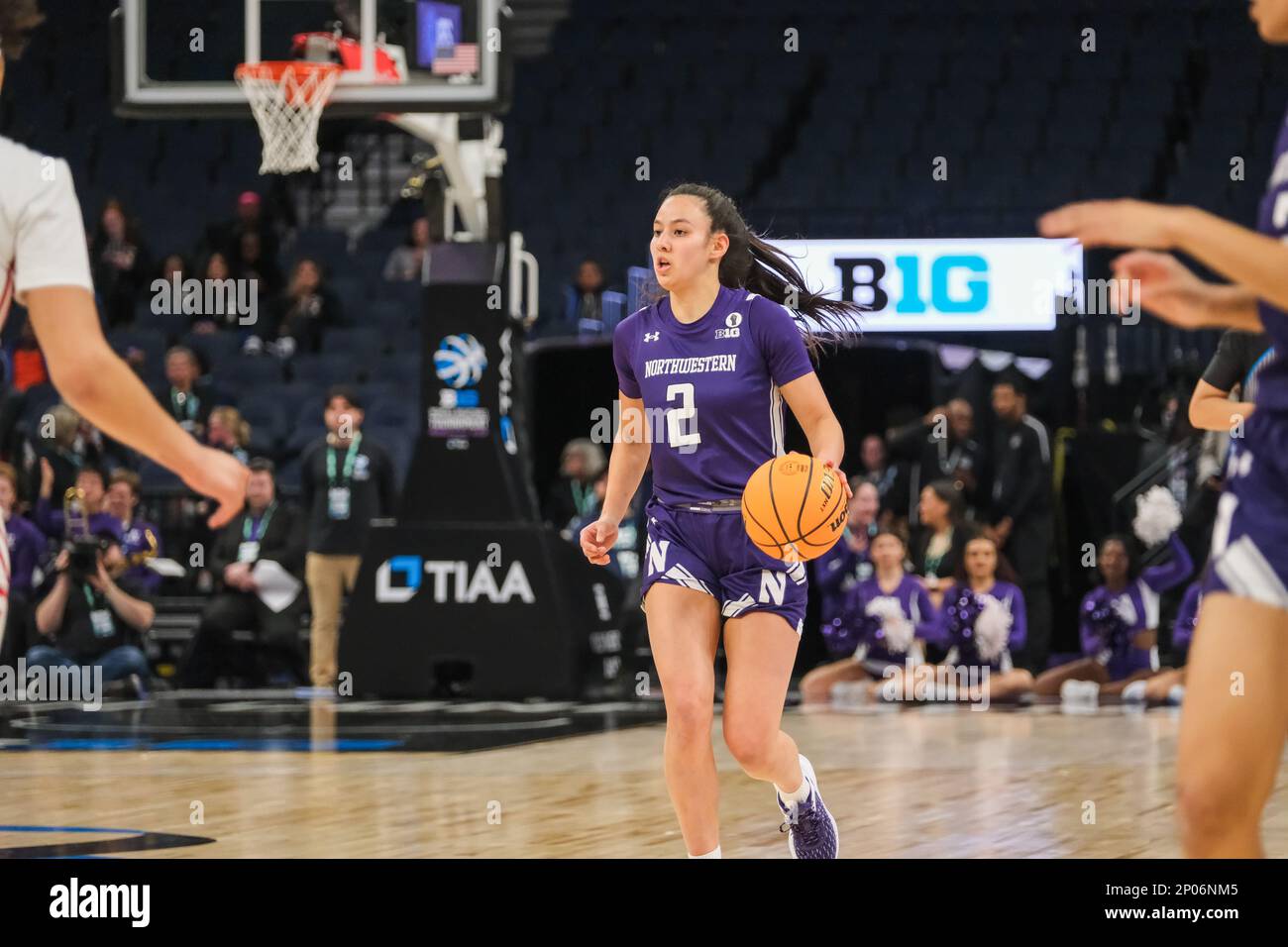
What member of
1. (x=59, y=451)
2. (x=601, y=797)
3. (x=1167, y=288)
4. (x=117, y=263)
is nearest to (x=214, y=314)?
(x=117, y=263)

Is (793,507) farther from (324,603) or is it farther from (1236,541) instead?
(324,603)

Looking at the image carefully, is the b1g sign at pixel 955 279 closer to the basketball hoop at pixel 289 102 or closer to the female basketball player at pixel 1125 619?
the female basketball player at pixel 1125 619

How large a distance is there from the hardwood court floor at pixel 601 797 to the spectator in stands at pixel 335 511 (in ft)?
13.7

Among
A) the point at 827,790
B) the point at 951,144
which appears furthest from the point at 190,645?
the point at 951,144

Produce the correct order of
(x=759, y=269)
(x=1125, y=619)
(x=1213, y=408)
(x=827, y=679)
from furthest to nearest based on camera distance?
1. (x=827, y=679)
2. (x=1125, y=619)
3. (x=759, y=269)
4. (x=1213, y=408)

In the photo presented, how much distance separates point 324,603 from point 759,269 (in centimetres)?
924

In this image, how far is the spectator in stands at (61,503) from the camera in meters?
14.3

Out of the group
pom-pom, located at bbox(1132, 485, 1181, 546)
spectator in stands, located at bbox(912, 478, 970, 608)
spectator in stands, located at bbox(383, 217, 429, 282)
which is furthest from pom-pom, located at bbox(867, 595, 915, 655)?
spectator in stands, located at bbox(383, 217, 429, 282)

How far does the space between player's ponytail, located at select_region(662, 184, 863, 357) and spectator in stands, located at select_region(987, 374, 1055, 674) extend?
841 centimetres

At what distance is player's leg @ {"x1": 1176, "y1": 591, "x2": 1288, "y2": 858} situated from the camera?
3621 mm

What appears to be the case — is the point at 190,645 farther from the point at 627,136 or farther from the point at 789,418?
the point at 627,136

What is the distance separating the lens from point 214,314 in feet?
64.5

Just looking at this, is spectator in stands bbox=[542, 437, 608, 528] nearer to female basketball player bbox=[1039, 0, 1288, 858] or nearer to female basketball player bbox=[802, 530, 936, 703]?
female basketball player bbox=[802, 530, 936, 703]
